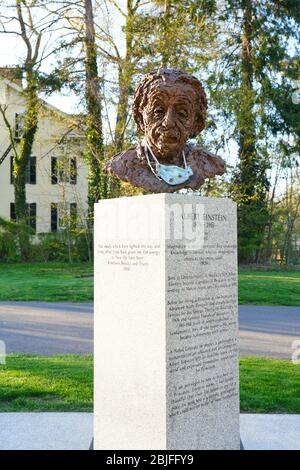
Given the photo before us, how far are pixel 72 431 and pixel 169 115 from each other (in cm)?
309

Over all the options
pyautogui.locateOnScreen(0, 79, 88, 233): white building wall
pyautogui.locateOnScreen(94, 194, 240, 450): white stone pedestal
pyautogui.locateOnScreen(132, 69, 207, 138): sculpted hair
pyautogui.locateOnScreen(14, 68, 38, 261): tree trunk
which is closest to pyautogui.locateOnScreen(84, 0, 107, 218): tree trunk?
pyautogui.locateOnScreen(14, 68, 38, 261): tree trunk

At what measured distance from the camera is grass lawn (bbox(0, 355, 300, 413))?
6.18 metres

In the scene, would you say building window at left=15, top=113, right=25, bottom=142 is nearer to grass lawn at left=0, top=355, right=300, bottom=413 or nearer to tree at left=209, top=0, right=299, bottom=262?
tree at left=209, top=0, right=299, bottom=262

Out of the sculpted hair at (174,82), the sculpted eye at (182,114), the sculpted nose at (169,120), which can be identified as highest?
the sculpted hair at (174,82)

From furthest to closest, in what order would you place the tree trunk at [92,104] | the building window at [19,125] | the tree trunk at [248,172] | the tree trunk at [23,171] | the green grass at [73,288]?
the building window at [19,125] < the tree trunk at [23,171] < the tree trunk at [92,104] < the tree trunk at [248,172] < the green grass at [73,288]

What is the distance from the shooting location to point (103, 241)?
4.75 m

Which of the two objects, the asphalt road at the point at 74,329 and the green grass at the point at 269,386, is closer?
the green grass at the point at 269,386

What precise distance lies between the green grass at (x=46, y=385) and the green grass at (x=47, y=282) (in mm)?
6818

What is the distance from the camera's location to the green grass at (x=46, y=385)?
617 cm

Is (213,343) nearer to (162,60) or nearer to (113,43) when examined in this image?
(162,60)

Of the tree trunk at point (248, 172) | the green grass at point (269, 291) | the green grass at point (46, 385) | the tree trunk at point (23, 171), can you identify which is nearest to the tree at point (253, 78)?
the tree trunk at point (248, 172)

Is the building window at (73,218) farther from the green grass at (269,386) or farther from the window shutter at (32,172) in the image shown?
the green grass at (269,386)

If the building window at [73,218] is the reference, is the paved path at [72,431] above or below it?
below

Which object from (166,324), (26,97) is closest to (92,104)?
(26,97)
